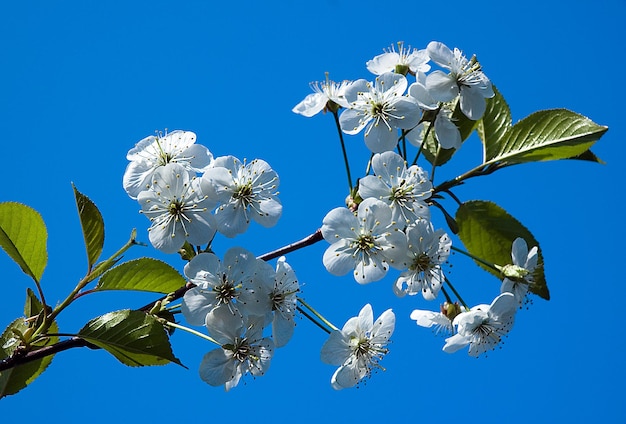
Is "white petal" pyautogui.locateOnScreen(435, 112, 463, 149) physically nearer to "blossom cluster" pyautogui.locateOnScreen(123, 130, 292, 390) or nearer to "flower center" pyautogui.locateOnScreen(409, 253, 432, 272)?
"flower center" pyautogui.locateOnScreen(409, 253, 432, 272)

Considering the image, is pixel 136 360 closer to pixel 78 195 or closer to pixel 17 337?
pixel 17 337

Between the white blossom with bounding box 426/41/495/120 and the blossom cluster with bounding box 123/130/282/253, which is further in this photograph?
the white blossom with bounding box 426/41/495/120

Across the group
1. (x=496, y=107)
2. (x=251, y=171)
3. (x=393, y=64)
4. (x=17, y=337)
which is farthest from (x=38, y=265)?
(x=496, y=107)

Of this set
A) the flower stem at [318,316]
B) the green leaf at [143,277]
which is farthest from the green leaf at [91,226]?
the flower stem at [318,316]

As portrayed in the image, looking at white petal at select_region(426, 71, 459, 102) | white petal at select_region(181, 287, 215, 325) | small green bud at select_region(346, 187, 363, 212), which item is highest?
white petal at select_region(426, 71, 459, 102)

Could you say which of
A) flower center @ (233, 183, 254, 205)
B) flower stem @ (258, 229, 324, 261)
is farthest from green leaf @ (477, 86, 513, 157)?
flower center @ (233, 183, 254, 205)

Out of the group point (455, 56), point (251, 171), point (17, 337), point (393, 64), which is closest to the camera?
point (17, 337)

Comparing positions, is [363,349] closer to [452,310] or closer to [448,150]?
[452,310]
